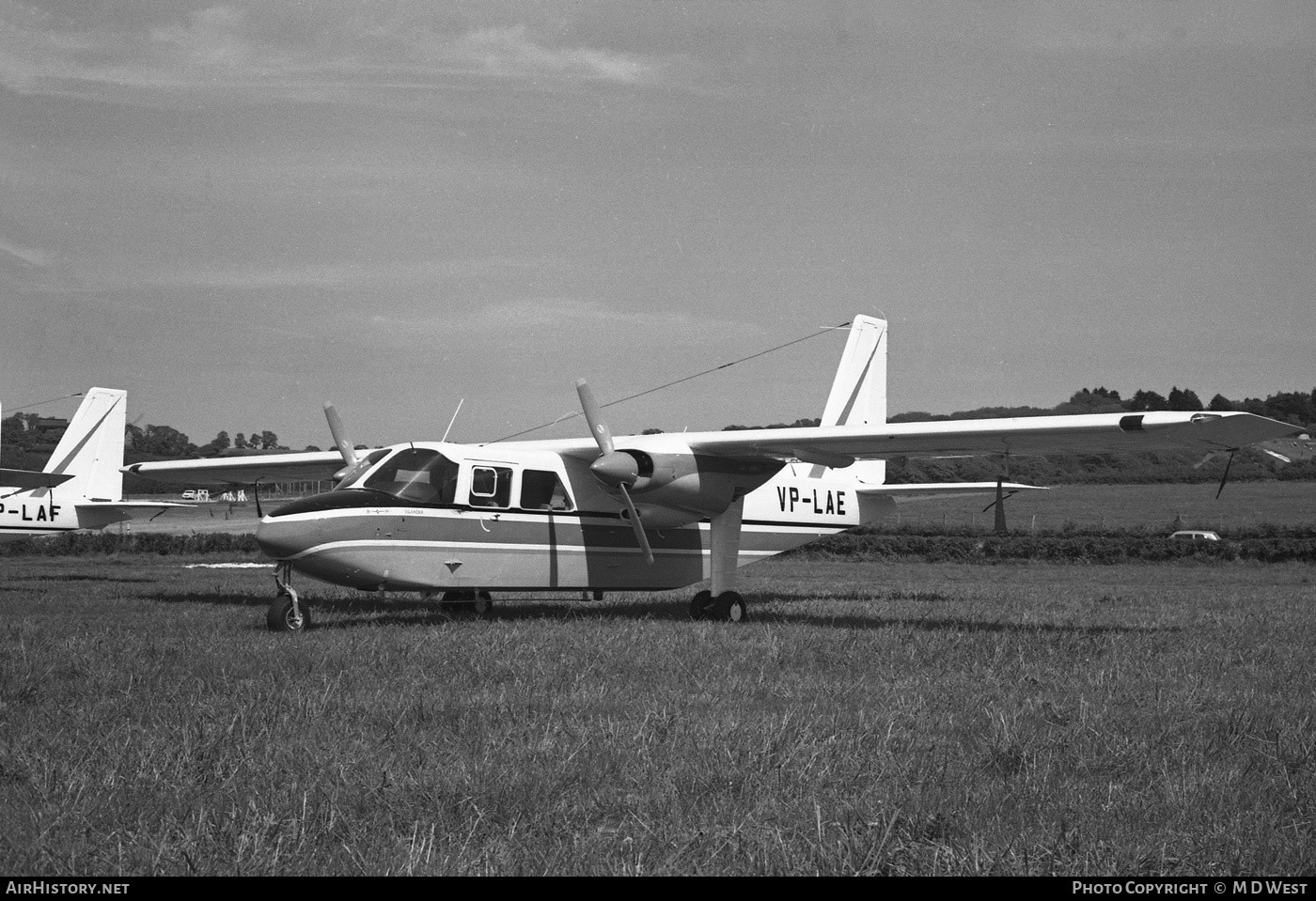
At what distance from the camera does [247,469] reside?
846 inches

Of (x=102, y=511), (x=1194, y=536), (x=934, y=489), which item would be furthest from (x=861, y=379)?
(x=1194, y=536)

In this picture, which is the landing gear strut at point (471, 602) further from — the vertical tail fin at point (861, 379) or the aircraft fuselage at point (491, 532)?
the vertical tail fin at point (861, 379)

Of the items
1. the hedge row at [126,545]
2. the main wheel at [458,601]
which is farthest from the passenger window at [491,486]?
the hedge row at [126,545]

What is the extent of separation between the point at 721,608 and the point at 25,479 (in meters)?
14.8

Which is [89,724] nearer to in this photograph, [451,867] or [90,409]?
[451,867]

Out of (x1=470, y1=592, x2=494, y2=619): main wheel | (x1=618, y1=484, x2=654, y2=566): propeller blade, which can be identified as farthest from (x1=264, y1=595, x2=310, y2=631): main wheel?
(x1=618, y1=484, x2=654, y2=566): propeller blade

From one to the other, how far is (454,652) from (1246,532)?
39.3 meters

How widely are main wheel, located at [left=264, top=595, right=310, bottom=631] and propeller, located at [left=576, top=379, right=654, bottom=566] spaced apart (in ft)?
14.1

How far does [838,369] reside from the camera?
764 inches

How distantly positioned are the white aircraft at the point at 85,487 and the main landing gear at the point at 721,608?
16.3m

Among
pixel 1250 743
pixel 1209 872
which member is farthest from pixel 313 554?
pixel 1209 872

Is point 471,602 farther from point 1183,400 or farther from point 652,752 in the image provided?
point 1183,400

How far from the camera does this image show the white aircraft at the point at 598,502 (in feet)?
43.3

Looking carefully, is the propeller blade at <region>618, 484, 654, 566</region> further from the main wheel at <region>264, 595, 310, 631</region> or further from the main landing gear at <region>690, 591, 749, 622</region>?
the main wheel at <region>264, 595, 310, 631</region>
